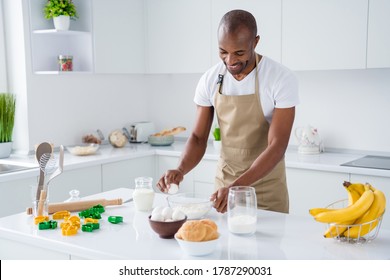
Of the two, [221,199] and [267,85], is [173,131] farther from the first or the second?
[221,199]

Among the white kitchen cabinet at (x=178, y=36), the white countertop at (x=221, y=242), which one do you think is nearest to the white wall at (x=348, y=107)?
the white kitchen cabinet at (x=178, y=36)

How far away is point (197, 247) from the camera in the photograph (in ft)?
4.77

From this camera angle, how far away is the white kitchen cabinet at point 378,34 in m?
3.03

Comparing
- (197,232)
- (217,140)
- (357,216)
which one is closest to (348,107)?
(217,140)

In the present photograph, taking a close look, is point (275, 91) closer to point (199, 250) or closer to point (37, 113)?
point (199, 250)

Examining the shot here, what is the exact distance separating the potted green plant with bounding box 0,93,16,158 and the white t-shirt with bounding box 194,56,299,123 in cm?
156

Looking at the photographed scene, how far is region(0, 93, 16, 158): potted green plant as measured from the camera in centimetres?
332

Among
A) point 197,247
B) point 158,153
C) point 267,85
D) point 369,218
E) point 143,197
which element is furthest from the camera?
point 158,153

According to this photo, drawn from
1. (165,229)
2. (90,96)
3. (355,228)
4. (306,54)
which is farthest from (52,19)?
(355,228)

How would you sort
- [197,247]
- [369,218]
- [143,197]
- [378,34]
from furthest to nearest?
[378,34] → [143,197] → [369,218] → [197,247]

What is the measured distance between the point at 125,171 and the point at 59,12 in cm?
119

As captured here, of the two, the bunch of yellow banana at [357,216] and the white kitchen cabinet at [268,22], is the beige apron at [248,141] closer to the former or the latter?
the bunch of yellow banana at [357,216]

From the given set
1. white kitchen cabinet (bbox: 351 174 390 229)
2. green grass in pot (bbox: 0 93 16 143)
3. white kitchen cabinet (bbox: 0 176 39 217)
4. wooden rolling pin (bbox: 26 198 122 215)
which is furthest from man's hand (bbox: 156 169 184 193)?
green grass in pot (bbox: 0 93 16 143)

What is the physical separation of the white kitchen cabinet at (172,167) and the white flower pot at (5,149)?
1.07 metres
